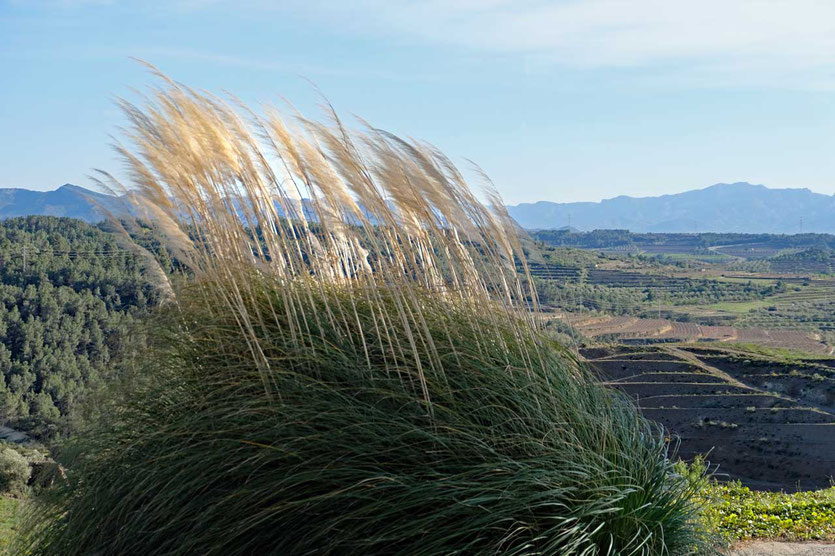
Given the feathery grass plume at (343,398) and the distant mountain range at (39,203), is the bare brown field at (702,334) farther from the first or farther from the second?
Answer: the distant mountain range at (39,203)

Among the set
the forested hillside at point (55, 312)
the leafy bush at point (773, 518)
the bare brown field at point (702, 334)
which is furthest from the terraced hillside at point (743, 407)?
the leafy bush at point (773, 518)

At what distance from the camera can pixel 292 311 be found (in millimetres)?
3018

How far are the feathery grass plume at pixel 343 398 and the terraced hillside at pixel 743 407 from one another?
22.6 m

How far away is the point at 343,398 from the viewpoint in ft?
8.55

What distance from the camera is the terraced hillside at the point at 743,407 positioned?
1089 inches

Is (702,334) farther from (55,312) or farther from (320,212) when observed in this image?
(320,212)

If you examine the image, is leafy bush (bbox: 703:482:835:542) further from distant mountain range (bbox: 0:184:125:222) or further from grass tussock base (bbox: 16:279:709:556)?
distant mountain range (bbox: 0:184:125:222)

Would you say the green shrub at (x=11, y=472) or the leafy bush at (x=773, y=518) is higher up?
the leafy bush at (x=773, y=518)

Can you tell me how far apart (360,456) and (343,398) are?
0.85 feet

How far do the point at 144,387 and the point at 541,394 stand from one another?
5.81 ft

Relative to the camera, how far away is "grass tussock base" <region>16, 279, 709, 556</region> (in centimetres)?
234

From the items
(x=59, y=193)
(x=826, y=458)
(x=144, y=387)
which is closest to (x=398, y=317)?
(x=144, y=387)

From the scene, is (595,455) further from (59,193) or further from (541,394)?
(59,193)

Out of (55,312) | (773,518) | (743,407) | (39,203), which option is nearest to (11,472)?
(773,518)
